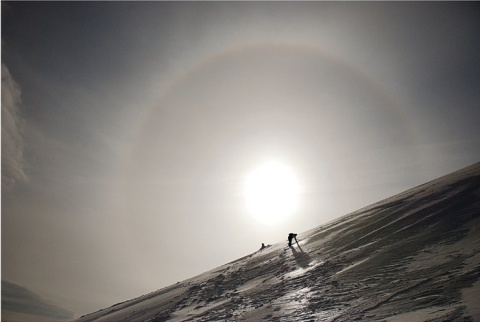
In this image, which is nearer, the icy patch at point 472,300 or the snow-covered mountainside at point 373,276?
the icy patch at point 472,300

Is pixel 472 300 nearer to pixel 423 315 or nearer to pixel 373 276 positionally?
pixel 423 315

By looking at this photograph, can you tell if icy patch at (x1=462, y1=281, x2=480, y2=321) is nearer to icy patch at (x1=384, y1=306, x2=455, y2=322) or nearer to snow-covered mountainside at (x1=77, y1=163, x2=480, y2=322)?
snow-covered mountainside at (x1=77, y1=163, x2=480, y2=322)

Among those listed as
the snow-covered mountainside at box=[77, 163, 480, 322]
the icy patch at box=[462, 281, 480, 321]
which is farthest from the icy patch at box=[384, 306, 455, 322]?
the icy patch at box=[462, 281, 480, 321]

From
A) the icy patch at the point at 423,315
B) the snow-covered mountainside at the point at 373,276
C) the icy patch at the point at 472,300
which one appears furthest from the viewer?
the snow-covered mountainside at the point at 373,276

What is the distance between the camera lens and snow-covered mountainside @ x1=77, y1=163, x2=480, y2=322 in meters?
14.6

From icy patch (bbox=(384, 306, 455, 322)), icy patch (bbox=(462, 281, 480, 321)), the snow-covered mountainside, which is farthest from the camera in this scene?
the snow-covered mountainside

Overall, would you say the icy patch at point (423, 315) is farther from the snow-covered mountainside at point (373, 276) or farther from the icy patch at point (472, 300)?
the icy patch at point (472, 300)

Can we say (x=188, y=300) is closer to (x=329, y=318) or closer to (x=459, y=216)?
(x=329, y=318)

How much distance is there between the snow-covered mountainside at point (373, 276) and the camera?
14562 millimetres

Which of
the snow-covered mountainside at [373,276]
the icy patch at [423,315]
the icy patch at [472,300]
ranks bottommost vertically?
the icy patch at [472,300]

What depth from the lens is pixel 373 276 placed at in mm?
19141

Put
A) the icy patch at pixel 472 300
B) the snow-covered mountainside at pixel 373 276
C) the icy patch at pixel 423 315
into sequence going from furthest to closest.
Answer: the snow-covered mountainside at pixel 373 276 → the icy patch at pixel 423 315 → the icy patch at pixel 472 300

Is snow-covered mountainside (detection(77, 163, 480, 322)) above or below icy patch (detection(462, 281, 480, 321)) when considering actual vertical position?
above

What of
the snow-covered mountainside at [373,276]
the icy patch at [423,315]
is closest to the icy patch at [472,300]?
the snow-covered mountainside at [373,276]
